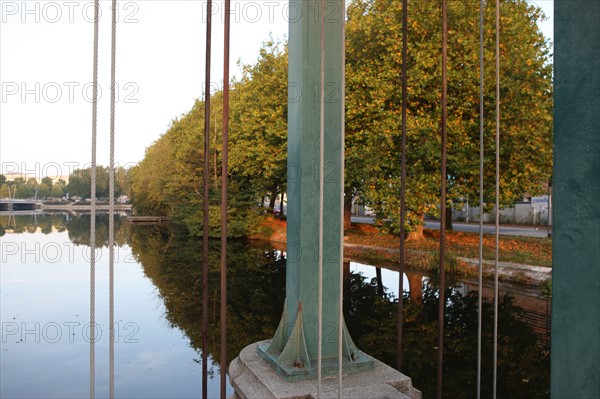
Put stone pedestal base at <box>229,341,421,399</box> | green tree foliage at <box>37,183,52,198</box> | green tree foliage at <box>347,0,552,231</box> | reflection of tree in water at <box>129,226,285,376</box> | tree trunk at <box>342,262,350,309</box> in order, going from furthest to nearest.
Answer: green tree foliage at <box>37,183,52,198</box> < green tree foliage at <box>347,0,552,231</box> < tree trunk at <box>342,262,350,309</box> < reflection of tree in water at <box>129,226,285,376</box> < stone pedestal base at <box>229,341,421,399</box>

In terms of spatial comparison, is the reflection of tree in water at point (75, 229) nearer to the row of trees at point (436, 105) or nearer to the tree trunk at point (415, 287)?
the row of trees at point (436, 105)

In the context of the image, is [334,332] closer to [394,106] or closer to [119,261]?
[394,106]

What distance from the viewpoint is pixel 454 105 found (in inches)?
601

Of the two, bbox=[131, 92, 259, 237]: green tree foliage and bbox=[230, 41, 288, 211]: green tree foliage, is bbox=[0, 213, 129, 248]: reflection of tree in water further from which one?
bbox=[230, 41, 288, 211]: green tree foliage

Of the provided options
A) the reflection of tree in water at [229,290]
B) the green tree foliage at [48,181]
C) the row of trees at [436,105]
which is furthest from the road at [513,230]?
the green tree foliage at [48,181]

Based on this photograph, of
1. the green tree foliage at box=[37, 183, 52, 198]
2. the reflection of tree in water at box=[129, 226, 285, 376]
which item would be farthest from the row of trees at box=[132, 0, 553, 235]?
the green tree foliage at box=[37, 183, 52, 198]

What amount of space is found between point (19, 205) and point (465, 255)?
101m

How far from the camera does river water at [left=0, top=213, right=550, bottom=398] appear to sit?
21.7ft

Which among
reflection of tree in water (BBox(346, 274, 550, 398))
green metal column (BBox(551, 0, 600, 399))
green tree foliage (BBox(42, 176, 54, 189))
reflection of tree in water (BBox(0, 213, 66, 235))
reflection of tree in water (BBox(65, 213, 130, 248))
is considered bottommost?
reflection of tree in water (BBox(0, 213, 66, 235))

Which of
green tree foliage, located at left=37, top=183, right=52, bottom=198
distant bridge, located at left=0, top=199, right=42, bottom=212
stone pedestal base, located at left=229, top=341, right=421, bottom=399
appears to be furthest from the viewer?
green tree foliage, located at left=37, top=183, right=52, bottom=198

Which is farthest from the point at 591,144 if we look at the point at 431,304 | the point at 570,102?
the point at 431,304

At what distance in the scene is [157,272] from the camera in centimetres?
1582

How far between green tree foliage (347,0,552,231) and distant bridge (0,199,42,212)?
93.0m

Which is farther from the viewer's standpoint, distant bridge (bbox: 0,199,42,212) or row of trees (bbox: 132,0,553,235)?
distant bridge (bbox: 0,199,42,212)
